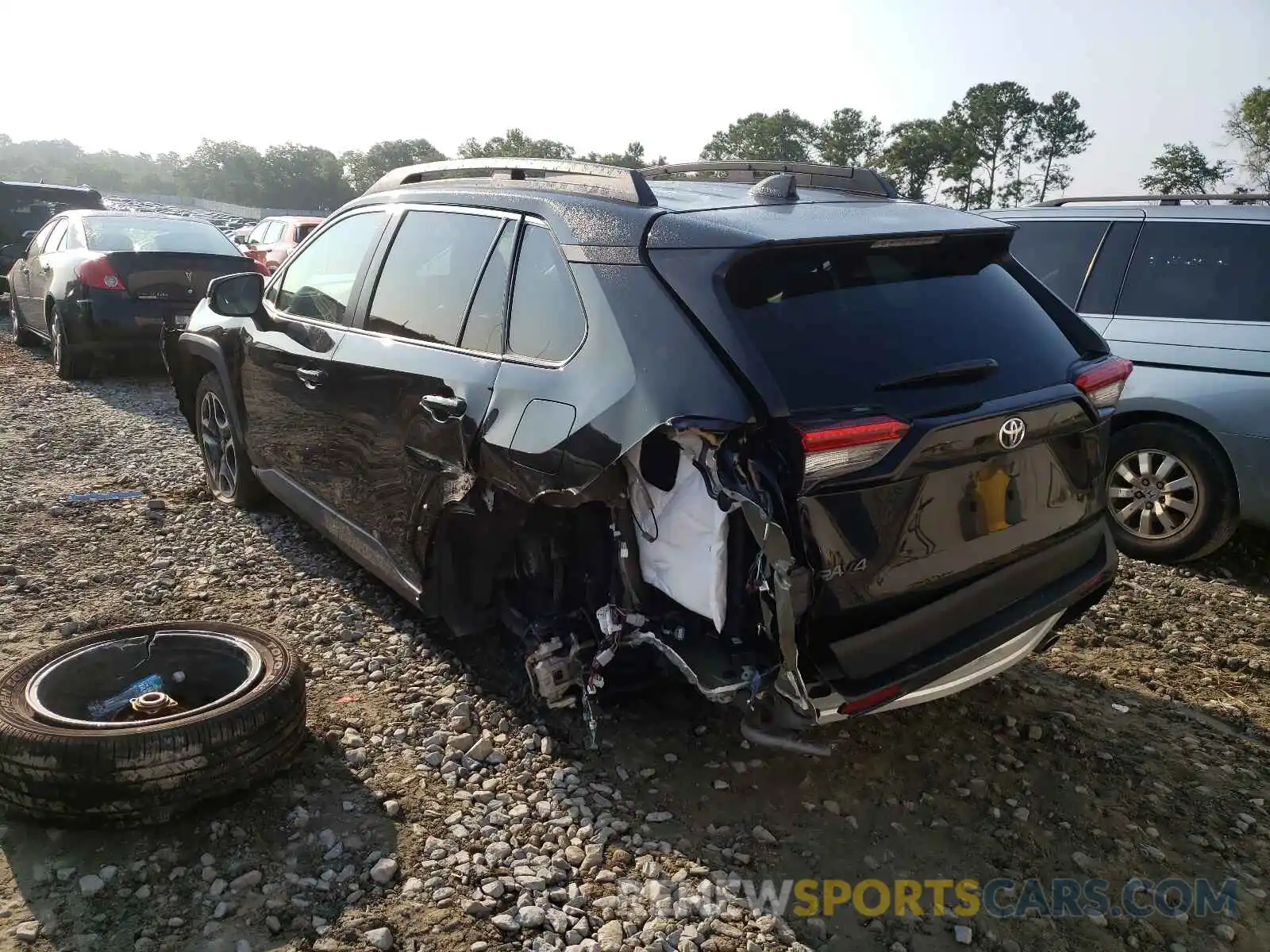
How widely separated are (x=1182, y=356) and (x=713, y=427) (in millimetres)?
3748

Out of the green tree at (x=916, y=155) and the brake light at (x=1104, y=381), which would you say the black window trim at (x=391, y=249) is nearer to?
the brake light at (x=1104, y=381)

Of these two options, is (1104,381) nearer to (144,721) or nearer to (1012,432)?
(1012,432)

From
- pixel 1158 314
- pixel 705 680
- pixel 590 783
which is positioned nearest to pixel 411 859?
pixel 590 783

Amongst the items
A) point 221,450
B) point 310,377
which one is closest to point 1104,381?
point 310,377

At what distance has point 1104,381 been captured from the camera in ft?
10.2

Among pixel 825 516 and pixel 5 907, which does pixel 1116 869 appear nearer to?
pixel 825 516

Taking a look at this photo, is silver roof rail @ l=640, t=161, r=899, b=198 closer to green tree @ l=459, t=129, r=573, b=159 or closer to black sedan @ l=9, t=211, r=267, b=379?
black sedan @ l=9, t=211, r=267, b=379

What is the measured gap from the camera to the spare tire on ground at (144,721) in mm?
2609

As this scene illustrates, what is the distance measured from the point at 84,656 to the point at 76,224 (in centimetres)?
850

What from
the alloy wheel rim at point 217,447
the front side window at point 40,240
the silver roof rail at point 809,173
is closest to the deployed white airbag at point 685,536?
the silver roof rail at point 809,173

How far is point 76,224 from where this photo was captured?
9906mm

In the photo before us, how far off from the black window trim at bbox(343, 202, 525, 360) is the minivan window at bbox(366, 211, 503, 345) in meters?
0.01

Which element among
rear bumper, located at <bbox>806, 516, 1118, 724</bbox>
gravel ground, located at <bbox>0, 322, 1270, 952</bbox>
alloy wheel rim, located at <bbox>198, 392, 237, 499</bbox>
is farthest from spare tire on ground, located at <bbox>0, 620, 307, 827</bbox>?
alloy wheel rim, located at <bbox>198, 392, 237, 499</bbox>

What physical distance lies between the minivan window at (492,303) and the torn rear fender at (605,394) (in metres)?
0.23
